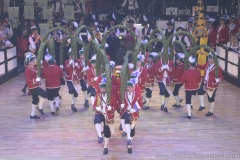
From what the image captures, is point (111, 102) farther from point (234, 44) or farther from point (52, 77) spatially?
point (234, 44)

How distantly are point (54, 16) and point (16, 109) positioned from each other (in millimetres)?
8689

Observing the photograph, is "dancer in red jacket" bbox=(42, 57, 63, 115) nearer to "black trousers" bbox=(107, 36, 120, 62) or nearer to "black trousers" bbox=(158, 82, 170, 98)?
"black trousers" bbox=(158, 82, 170, 98)

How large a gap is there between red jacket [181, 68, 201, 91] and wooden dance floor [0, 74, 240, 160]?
793 millimetres

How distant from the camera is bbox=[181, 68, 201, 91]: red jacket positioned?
35.1ft

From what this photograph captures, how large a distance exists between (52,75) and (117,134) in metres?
2.18

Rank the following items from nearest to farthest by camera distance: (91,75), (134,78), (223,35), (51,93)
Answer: (134,78), (91,75), (51,93), (223,35)

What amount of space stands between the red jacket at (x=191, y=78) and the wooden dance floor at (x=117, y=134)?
2.60 ft

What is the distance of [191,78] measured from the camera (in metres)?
10.7

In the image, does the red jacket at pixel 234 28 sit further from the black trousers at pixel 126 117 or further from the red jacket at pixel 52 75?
the black trousers at pixel 126 117

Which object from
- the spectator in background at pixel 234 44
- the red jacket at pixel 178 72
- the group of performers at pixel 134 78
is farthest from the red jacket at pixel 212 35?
the red jacket at pixel 178 72

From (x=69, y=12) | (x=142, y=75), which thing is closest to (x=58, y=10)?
(x=69, y=12)

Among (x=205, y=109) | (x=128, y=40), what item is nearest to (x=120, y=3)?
(x=128, y=40)

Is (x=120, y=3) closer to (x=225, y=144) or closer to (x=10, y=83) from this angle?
(x=10, y=83)

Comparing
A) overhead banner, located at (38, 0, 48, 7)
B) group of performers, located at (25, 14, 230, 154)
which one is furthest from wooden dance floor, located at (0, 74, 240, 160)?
overhead banner, located at (38, 0, 48, 7)
